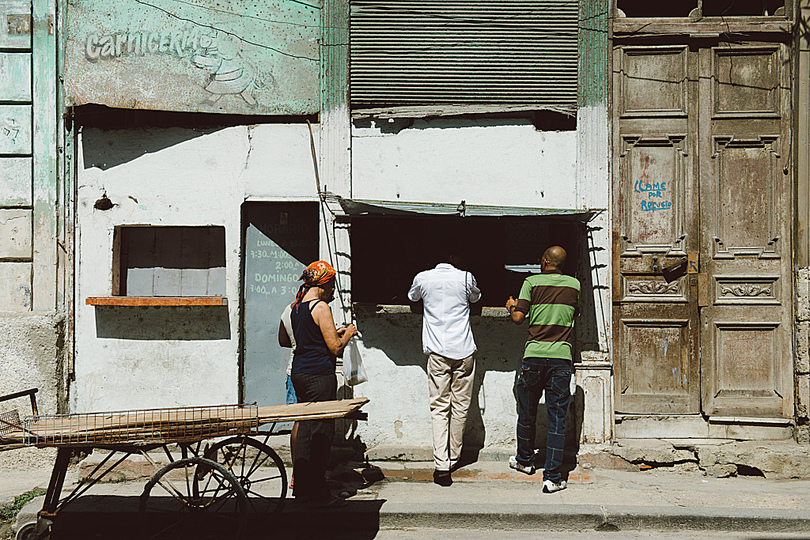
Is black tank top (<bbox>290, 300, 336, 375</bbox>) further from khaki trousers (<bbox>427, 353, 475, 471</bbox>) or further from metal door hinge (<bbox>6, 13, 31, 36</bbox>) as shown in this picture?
A: metal door hinge (<bbox>6, 13, 31, 36</bbox>)

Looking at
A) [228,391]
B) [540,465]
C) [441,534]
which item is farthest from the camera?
[228,391]

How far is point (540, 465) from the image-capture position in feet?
21.3

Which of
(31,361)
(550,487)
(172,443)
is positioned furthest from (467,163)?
(31,361)

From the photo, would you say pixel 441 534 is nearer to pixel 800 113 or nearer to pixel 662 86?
pixel 662 86

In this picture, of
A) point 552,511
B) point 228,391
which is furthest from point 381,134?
point 552,511

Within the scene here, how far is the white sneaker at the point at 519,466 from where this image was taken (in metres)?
6.21

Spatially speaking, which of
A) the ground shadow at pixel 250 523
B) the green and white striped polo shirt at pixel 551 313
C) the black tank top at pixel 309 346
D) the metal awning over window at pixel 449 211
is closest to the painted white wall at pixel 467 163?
the metal awning over window at pixel 449 211

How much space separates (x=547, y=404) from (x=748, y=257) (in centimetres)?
258

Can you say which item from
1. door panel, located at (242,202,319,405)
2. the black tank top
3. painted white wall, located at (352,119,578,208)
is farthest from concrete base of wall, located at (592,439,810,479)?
door panel, located at (242,202,319,405)

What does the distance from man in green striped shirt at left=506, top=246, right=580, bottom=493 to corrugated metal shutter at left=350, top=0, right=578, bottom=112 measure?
1.86 metres

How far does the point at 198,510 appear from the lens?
4.87 metres

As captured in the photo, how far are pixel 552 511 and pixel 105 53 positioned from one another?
590cm

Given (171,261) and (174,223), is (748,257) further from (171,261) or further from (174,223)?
(171,261)

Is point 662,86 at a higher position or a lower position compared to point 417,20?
lower
